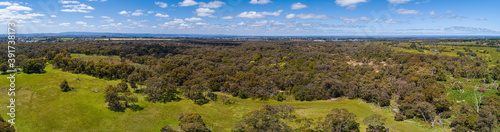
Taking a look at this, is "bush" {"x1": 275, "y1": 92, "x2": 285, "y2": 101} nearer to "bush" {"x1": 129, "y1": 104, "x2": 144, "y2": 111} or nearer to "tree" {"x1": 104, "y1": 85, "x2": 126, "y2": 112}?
"bush" {"x1": 129, "y1": 104, "x2": 144, "y2": 111}

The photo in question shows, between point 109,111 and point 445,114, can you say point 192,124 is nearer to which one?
point 109,111

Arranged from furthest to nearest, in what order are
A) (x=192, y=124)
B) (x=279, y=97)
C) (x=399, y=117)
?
(x=279, y=97), (x=399, y=117), (x=192, y=124)

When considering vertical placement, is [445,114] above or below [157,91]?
below

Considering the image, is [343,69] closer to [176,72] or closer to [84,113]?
[176,72]

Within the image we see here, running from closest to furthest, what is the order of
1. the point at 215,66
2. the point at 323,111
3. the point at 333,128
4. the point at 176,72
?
1. the point at 333,128
2. the point at 323,111
3. the point at 176,72
4. the point at 215,66

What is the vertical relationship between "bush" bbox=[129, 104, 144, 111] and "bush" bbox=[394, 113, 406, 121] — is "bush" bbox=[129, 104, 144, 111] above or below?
below

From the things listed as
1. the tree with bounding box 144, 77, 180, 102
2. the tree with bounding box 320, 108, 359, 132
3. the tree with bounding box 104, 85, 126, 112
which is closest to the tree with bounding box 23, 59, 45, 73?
the tree with bounding box 144, 77, 180, 102

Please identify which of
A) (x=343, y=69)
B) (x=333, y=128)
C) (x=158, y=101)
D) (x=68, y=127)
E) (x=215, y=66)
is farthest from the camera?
(x=215, y=66)

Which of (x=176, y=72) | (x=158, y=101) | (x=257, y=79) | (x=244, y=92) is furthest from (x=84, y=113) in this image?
(x=257, y=79)

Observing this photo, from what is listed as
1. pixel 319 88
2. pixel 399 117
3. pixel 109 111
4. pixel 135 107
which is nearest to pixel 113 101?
pixel 109 111
